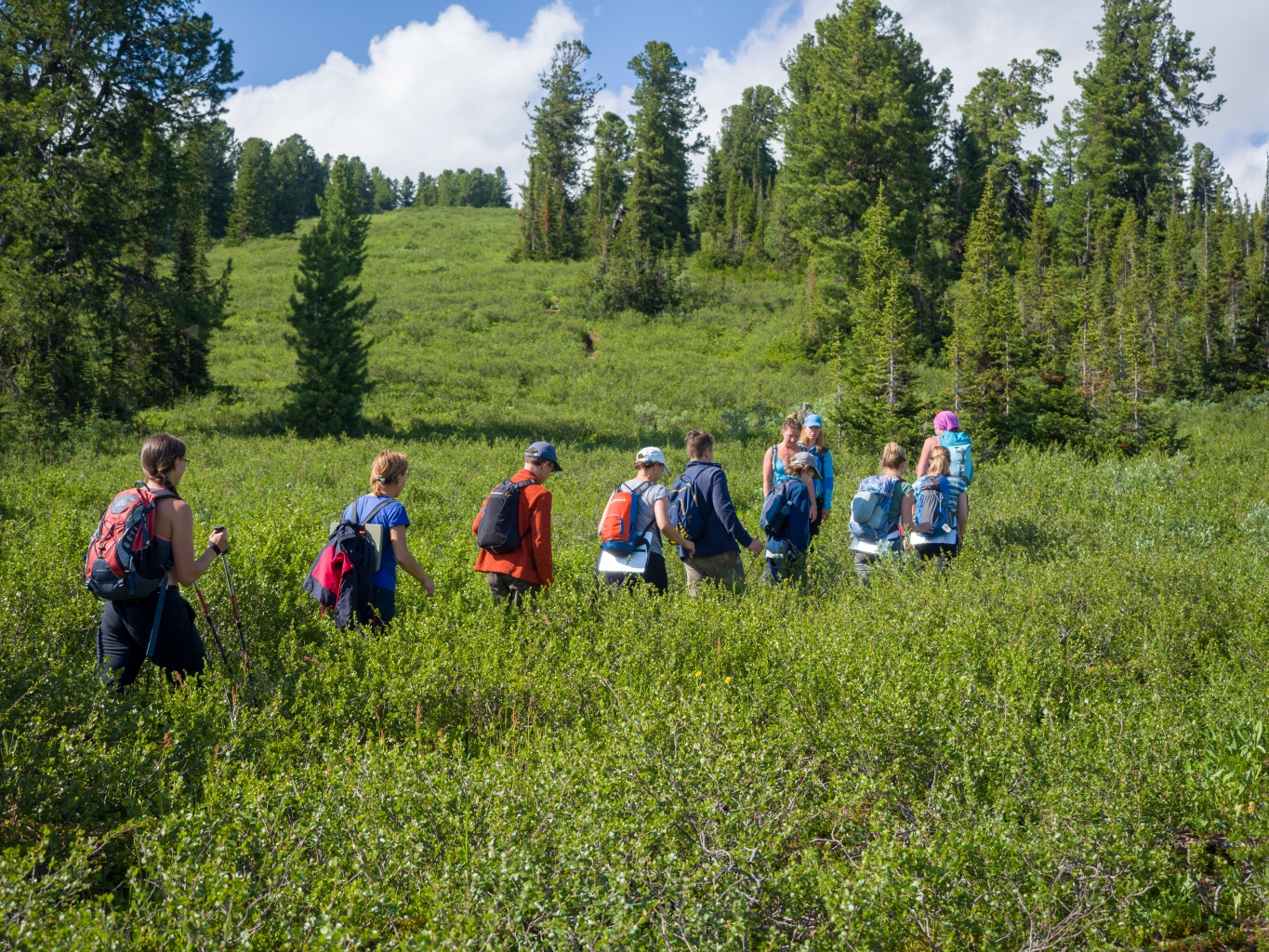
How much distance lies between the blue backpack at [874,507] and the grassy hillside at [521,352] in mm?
14565

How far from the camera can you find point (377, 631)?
496 cm

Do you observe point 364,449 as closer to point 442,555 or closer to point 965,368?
point 442,555

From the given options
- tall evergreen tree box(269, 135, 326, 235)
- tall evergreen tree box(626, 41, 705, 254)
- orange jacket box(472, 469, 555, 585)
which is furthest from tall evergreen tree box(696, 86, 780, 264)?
orange jacket box(472, 469, 555, 585)

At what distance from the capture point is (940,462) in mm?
6816

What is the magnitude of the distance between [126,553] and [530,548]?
2.48 m

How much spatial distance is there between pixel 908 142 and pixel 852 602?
109 ft

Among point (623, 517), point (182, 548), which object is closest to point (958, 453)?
point (623, 517)

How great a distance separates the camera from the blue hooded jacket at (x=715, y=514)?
6.00 m

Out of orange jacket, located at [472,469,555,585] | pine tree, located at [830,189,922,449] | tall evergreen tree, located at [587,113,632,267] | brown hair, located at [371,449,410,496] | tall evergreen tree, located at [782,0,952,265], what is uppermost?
tall evergreen tree, located at [587,113,632,267]

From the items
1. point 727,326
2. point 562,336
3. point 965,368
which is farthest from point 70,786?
point 727,326

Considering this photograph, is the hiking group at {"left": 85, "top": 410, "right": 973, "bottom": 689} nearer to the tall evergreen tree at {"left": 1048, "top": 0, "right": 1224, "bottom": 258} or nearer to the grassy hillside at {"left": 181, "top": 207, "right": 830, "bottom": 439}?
the grassy hillside at {"left": 181, "top": 207, "right": 830, "bottom": 439}

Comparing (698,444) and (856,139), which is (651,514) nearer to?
(698,444)

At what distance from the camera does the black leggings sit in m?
4.12

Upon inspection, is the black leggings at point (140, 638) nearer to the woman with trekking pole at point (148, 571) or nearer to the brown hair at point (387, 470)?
the woman with trekking pole at point (148, 571)
